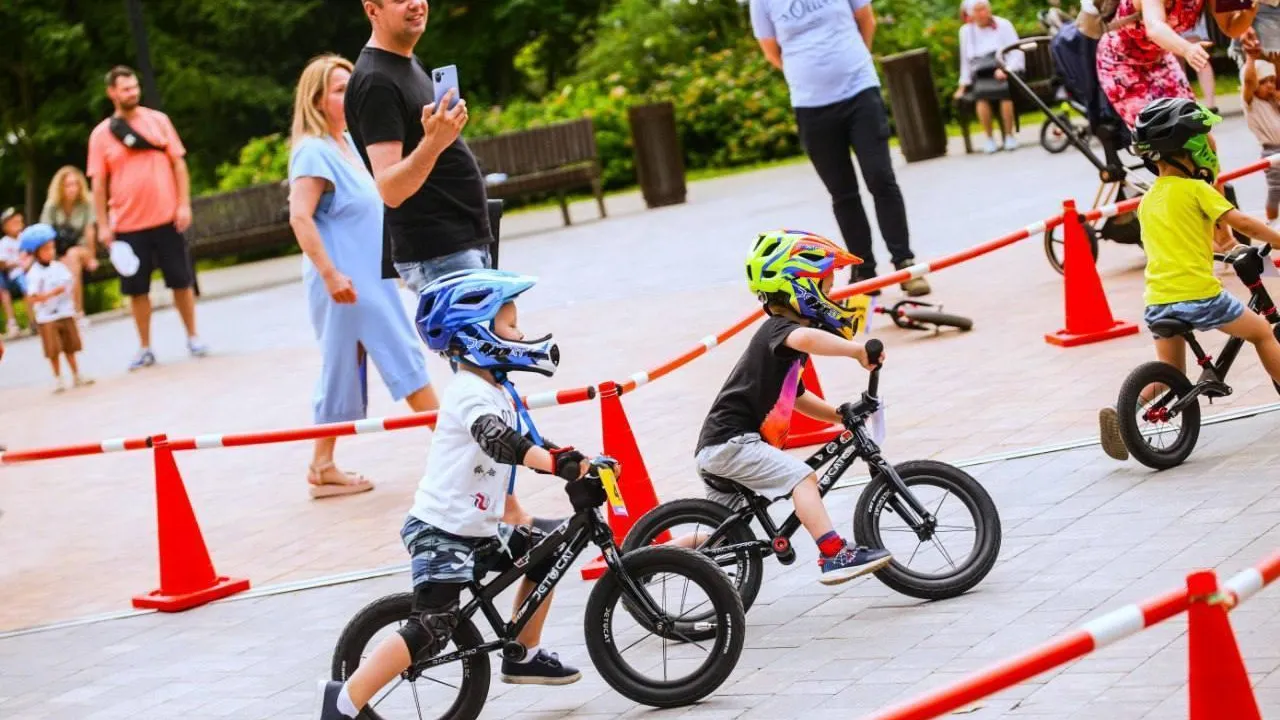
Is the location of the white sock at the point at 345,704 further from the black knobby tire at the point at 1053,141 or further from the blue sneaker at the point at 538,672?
the black knobby tire at the point at 1053,141

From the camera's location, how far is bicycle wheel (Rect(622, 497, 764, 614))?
636 cm

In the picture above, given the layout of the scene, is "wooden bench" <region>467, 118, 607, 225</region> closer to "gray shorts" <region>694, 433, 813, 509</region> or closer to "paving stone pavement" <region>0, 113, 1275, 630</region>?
"paving stone pavement" <region>0, 113, 1275, 630</region>

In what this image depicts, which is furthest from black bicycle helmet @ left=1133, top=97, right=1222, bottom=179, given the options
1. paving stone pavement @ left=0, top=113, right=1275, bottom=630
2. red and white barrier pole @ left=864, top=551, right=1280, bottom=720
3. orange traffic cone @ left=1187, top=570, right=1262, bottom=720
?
orange traffic cone @ left=1187, top=570, right=1262, bottom=720

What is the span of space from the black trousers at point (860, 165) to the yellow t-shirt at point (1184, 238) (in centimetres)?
380

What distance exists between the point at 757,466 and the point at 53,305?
10.2m

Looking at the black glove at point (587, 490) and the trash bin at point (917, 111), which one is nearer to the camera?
the black glove at point (587, 490)

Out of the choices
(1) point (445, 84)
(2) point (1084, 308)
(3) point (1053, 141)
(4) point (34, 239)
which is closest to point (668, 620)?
(1) point (445, 84)

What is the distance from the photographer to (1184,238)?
749 cm

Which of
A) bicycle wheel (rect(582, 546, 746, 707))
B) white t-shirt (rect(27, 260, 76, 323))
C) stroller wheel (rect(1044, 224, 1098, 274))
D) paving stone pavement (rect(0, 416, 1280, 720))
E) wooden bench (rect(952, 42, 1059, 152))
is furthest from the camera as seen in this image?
wooden bench (rect(952, 42, 1059, 152))

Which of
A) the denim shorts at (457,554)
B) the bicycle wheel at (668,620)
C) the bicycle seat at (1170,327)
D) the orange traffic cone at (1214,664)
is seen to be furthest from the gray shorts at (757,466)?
the orange traffic cone at (1214,664)

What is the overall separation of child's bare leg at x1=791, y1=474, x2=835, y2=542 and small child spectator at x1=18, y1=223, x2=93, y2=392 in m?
10.1

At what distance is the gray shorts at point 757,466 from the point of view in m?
6.34

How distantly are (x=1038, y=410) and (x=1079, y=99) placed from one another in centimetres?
437

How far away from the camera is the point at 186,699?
6.59m
